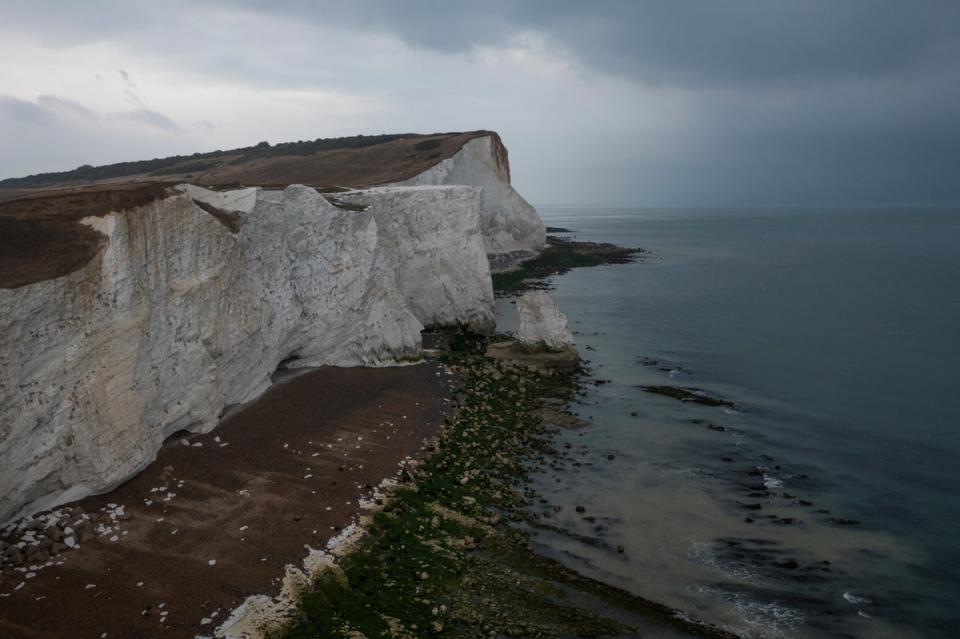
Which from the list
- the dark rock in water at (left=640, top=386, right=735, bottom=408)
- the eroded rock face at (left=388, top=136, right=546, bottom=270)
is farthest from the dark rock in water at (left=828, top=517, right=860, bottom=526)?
the eroded rock face at (left=388, top=136, right=546, bottom=270)

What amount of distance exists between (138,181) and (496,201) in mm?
48819

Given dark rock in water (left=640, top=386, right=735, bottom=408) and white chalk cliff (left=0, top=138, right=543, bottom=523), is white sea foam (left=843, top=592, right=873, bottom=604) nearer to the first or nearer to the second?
dark rock in water (left=640, top=386, right=735, bottom=408)

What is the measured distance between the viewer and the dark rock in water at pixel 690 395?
26.8 meters

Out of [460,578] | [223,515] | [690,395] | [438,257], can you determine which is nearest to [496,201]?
[438,257]

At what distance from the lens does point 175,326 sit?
56.4 feet

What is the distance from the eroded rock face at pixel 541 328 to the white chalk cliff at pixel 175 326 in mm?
5262

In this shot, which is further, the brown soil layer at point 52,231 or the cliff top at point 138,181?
the cliff top at point 138,181

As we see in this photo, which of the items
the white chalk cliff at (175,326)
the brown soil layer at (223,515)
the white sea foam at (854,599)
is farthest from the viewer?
the white sea foam at (854,599)

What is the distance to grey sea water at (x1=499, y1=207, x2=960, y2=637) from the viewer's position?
14.0 metres

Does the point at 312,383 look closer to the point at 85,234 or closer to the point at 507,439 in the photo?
the point at 507,439

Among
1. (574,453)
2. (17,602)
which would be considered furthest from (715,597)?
(17,602)

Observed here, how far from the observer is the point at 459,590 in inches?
520

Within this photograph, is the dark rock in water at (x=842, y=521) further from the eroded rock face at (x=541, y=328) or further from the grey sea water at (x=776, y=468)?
the eroded rock face at (x=541, y=328)

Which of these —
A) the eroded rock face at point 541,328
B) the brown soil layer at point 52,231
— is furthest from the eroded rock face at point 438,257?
the brown soil layer at point 52,231
